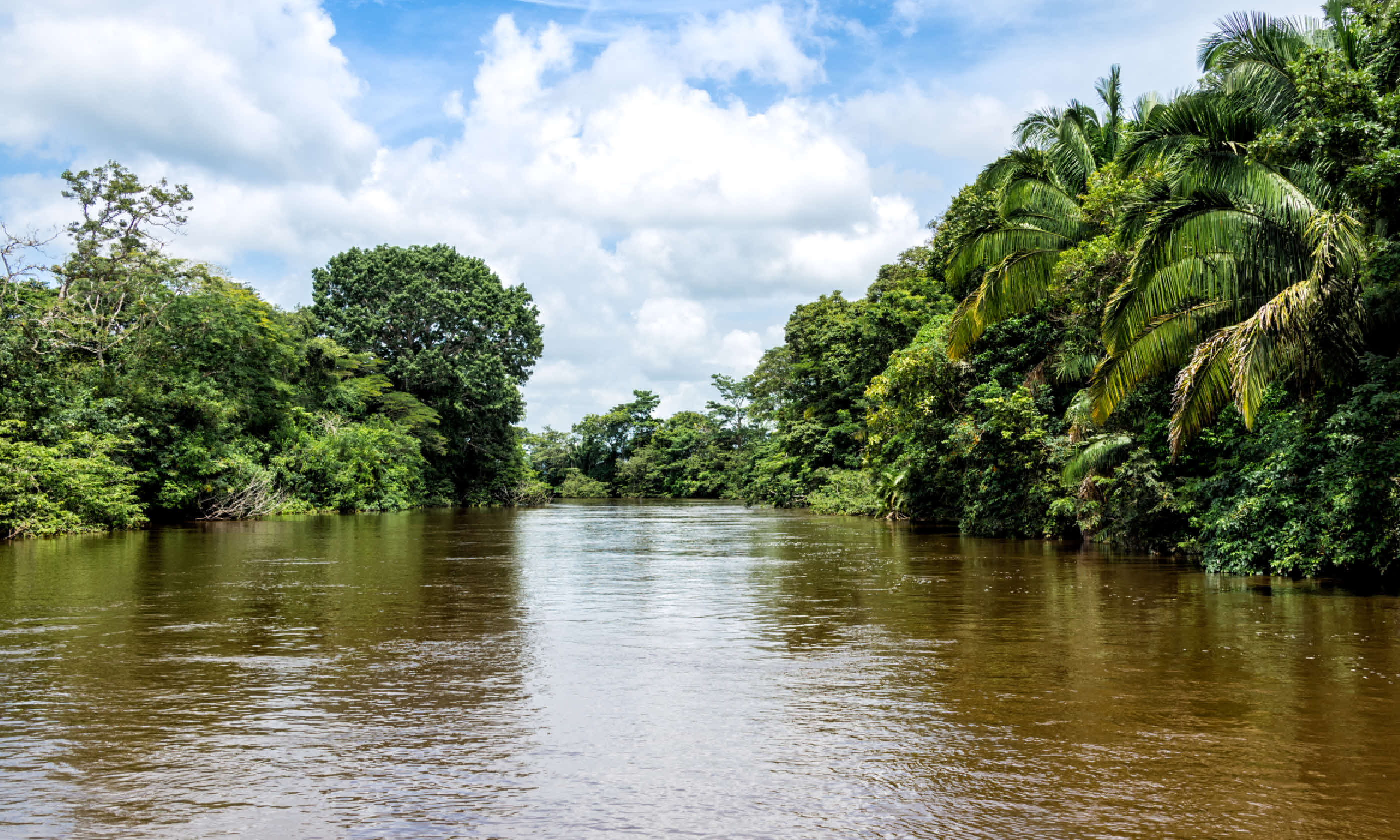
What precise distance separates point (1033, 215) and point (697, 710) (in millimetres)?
16826

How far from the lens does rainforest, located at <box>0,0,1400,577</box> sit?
11102mm

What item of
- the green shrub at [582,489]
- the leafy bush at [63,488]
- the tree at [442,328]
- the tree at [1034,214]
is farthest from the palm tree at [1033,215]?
the green shrub at [582,489]

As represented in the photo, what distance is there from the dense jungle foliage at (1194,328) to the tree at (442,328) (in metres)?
24.7

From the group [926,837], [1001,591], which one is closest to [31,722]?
[926,837]

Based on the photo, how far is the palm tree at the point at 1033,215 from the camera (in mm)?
19094

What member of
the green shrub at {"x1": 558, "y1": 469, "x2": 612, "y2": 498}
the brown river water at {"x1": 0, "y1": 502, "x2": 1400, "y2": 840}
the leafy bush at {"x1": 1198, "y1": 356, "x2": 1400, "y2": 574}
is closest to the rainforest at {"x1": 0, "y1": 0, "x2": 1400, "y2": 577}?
the leafy bush at {"x1": 1198, "y1": 356, "x2": 1400, "y2": 574}

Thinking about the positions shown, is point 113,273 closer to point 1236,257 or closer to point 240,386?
point 240,386

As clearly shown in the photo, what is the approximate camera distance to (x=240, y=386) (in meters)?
31.8

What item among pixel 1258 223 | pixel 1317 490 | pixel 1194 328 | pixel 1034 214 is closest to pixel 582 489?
pixel 1034 214

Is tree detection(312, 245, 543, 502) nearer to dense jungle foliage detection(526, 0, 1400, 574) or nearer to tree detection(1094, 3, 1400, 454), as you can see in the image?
dense jungle foliage detection(526, 0, 1400, 574)

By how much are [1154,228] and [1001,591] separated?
199 inches

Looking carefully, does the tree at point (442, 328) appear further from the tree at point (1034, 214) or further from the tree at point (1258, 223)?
the tree at point (1258, 223)

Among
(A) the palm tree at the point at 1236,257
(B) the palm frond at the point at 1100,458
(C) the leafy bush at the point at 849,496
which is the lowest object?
(C) the leafy bush at the point at 849,496

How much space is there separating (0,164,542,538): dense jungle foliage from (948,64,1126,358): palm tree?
18.9 meters
